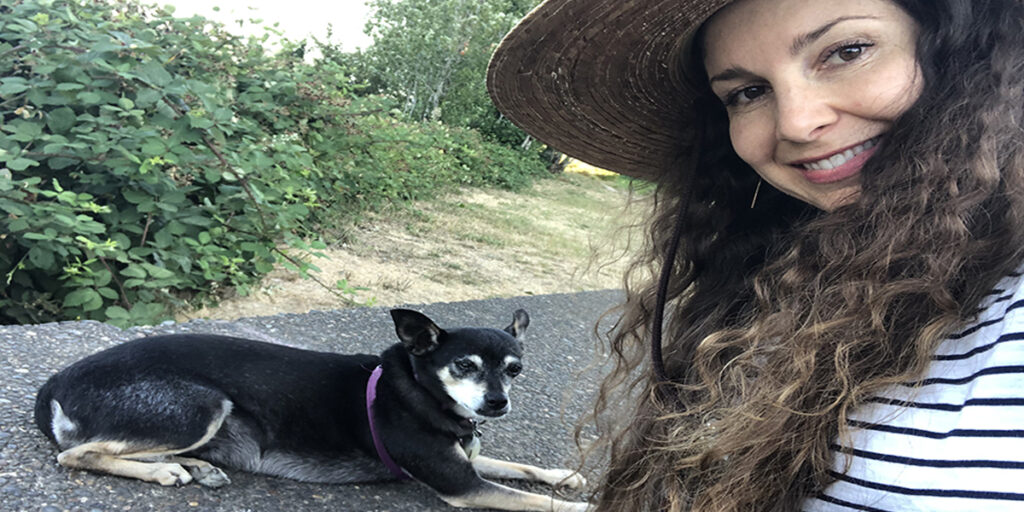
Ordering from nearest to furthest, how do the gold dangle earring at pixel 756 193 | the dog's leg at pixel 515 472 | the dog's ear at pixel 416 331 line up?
the gold dangle earring at pixel 756 193 < the dog's ear at pixel 416 331 < the dog's leg at pixel 515 472

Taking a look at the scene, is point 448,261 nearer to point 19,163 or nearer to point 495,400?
point 19,163

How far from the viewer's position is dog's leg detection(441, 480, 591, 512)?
2.63m

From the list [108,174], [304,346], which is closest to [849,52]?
[304,346]

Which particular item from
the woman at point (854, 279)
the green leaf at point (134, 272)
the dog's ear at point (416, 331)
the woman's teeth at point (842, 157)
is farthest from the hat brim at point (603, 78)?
the green leaf at point (134, 272)

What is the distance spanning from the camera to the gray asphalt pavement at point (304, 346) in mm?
2207

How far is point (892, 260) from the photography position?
125 cm

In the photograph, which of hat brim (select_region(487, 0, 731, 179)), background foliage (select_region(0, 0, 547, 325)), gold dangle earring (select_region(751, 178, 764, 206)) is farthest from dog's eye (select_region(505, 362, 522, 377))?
background foliage (select_region(0, 0, 547, 325))

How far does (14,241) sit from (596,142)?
3.39m

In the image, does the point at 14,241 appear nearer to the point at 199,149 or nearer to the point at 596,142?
the point at 199,149

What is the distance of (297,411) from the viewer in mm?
2596

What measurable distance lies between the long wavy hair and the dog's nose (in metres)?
1.31

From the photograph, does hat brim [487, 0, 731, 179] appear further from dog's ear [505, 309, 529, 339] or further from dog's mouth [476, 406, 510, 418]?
dog's ear [505, 309, 529, 339]

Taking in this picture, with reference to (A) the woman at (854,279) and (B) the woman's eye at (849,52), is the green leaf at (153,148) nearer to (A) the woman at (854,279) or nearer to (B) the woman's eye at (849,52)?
(A) the woman at (854,279)

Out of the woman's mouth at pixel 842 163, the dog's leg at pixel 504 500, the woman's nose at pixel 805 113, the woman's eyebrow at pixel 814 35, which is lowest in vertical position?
the dog's leg at pixel 504 500
